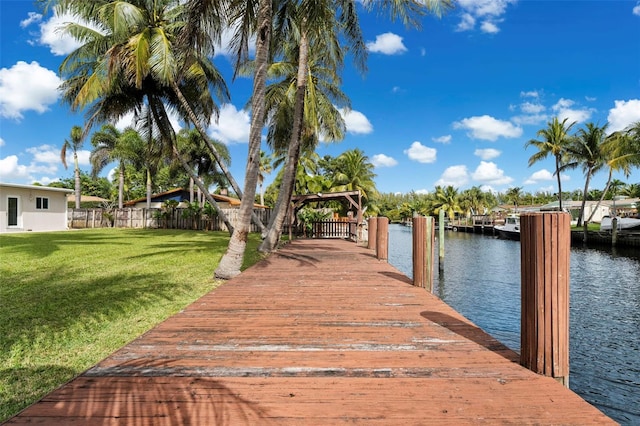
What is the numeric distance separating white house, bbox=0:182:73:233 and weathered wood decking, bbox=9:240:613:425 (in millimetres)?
23877

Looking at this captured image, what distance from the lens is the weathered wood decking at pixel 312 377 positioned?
227cm

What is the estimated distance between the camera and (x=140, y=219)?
31344mm

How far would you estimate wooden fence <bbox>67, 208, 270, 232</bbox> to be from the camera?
1143 inches

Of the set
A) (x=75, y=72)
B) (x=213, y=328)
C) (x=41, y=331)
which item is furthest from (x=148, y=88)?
(x=213, y=328)

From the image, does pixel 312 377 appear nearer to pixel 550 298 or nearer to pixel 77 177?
pixel 550 298

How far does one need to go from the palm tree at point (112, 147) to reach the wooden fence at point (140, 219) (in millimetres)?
4090

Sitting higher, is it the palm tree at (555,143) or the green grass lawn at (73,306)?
the palm tree at (555,143)

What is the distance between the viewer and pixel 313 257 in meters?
11.3

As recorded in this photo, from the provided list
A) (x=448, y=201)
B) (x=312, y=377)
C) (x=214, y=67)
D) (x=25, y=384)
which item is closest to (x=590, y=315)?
(x=312, y=377)

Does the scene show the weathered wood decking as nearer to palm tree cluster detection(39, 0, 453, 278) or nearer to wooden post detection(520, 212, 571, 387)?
wooden post detection(520, 212, 571, 387)

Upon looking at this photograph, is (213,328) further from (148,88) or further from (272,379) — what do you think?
(148,88)

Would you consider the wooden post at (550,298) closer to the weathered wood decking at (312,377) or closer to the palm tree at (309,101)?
the weathered wood decking at (312,377)

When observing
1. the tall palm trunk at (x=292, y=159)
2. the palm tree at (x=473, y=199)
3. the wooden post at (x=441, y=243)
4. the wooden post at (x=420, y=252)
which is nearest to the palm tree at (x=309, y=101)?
the tall palm trunk at (x=292, y=159)

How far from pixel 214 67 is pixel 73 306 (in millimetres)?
14026
